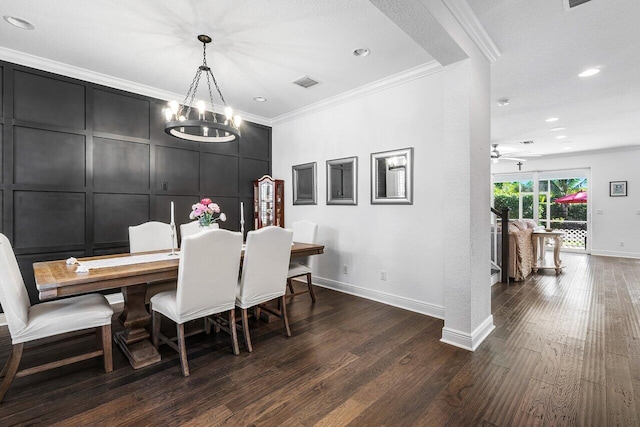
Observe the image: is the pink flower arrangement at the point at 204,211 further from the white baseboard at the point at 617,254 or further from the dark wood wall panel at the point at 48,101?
the white baseboard at the point at 617,254

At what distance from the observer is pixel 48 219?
10.7ft

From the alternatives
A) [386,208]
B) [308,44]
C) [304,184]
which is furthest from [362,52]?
[304,184]

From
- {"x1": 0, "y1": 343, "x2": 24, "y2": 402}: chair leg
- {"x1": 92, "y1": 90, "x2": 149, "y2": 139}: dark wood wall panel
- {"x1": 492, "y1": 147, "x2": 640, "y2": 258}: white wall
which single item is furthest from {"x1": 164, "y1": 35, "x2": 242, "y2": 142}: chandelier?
{"x1": 492, "y1": 147, "x2": 640, "y2": 258}: white wall

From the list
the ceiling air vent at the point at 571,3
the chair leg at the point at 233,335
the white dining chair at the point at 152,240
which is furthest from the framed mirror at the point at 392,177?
the white dining chair at the point at 152,240

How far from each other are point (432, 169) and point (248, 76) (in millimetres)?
2430

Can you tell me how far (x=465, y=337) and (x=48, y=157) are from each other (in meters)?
4.65

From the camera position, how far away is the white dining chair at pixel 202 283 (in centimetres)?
210

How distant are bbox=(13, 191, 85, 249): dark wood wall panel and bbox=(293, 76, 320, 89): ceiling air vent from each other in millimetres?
2928

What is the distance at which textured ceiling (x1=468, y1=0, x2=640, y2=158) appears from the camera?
229 centimetres

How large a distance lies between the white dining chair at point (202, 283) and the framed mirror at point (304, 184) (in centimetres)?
248

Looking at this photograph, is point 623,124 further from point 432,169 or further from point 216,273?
point 216,273

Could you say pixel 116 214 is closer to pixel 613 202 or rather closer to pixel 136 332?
pixel 136 332

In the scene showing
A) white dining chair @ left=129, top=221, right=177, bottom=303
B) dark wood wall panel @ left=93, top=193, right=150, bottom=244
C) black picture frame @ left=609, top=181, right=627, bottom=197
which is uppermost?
black picture frame @ left=609, top=181, right=627, bottom=197

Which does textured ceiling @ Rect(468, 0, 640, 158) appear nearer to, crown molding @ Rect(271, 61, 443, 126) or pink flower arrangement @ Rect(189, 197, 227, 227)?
A: crown molding @ Rect(271, 61, 443, 126)
